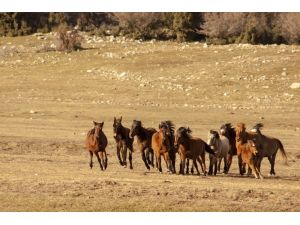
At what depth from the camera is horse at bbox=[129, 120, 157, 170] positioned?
80.4 feet

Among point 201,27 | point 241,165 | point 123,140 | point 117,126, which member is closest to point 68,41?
point 201,27

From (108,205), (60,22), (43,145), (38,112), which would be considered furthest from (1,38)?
(108,205)

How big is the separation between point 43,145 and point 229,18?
121 ft

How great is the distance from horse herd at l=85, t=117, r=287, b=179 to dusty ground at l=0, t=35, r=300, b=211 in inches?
20.7

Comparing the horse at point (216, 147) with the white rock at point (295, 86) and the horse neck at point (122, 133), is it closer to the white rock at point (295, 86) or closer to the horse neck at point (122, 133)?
the horse neck at point (122, 133)

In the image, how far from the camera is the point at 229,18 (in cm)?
6556

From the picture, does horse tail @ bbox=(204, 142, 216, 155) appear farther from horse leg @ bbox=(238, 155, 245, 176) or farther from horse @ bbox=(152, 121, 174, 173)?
horse @ bbox=(152, 121, 174, 173)

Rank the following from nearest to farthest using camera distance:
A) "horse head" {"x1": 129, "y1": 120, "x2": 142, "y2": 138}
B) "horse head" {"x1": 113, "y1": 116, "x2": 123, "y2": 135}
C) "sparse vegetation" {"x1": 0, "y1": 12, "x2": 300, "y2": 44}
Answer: "horse head" {"x1": 129, "y1": 120, "x2": 142, "y2": 138} → "horse head" {"x1": 113, "y1": 116, "x2": 123, "y2": 135} → "sparse vegetation" {"x1": 0, "y1": 12, "x2": 300, "y2": 44}

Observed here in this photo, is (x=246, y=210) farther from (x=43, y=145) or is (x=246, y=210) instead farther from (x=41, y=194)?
(x=43, y=145)

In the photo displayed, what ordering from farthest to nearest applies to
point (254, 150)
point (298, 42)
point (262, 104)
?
point (298, 42), point (262, 104), point (254, 150)

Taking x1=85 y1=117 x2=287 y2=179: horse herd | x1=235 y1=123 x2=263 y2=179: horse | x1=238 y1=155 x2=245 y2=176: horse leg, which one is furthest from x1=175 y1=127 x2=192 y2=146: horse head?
x1=238 y1=155 x2=245 y2=176: horse leg

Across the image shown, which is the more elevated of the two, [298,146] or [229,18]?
[229,18]

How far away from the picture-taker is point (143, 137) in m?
25.0

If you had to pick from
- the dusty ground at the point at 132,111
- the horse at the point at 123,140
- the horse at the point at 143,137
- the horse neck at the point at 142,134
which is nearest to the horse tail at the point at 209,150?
the dusty ground at the point at 132,111
